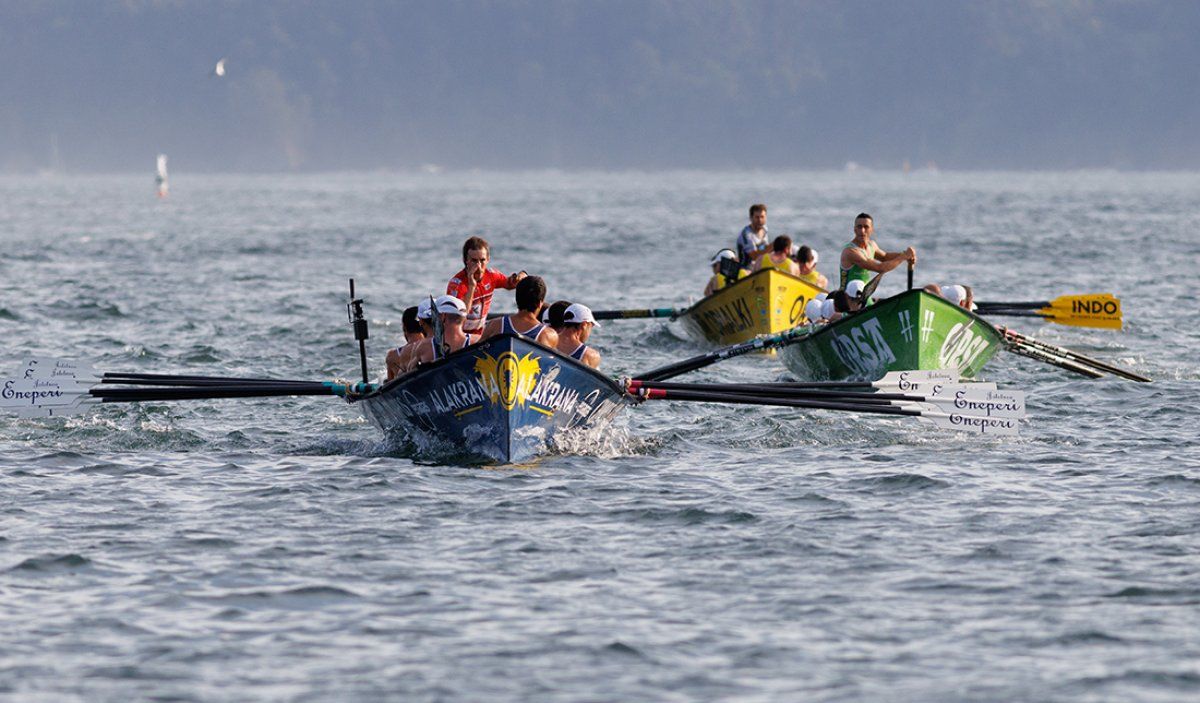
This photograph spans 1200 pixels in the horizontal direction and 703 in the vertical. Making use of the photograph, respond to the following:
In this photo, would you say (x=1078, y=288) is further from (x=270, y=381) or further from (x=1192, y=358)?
(x=270, y=381)

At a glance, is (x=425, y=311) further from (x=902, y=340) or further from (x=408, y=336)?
(x=902, y=340)

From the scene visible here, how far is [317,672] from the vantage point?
29.9ft

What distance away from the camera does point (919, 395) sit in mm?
15133

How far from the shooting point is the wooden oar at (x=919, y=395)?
577 inches

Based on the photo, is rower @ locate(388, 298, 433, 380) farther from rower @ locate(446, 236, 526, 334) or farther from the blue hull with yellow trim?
the blue hull with yellow trim

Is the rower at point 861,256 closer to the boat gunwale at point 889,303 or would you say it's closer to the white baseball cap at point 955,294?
the white baseball cap at point 955,294

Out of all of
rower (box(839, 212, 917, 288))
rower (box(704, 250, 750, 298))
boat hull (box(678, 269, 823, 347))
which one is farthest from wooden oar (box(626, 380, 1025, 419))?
rower (box(704, 250, 750, 298))

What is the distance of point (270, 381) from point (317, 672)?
6.58 meters

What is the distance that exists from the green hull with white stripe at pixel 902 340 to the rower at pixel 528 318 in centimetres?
461

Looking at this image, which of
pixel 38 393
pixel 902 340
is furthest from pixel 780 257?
pixel 38 393

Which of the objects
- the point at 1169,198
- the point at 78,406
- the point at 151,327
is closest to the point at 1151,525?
the point at 78,406

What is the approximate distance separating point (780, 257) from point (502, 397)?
36.2ft

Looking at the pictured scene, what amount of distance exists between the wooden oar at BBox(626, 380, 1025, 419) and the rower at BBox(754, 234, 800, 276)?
8.49 meters

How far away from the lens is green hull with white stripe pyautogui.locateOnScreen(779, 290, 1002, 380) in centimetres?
1759
